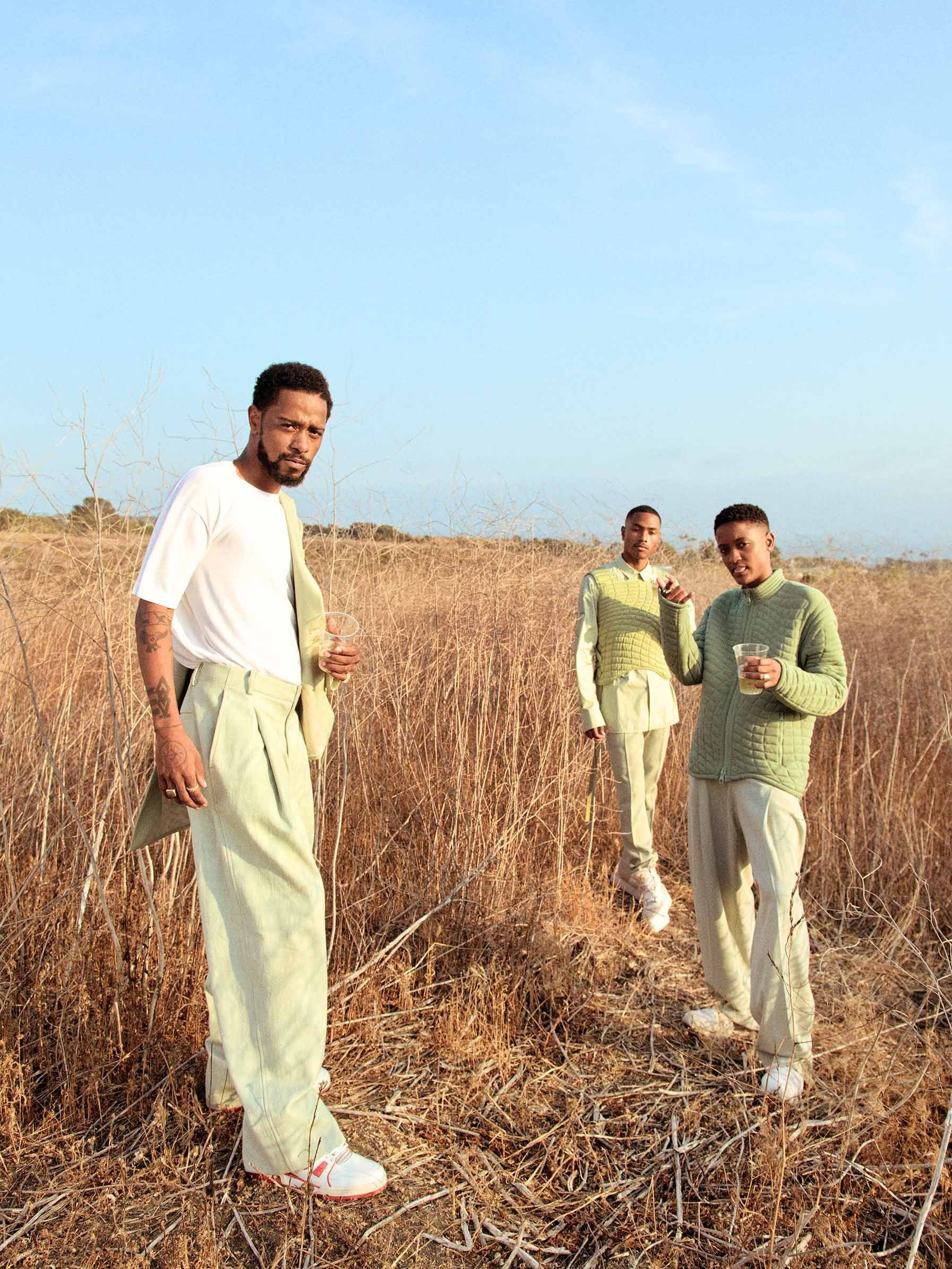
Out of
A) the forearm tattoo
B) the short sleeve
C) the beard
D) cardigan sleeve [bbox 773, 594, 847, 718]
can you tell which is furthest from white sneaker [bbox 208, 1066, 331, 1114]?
cardigan sleeve [bbox 773, 594, 847, 718]

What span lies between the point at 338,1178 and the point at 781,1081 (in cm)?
133

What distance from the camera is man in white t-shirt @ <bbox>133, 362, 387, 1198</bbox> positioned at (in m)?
2.13

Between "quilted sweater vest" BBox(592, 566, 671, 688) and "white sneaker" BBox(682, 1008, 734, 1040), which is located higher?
"quilted sweater vest" BBox(592, 566, 671, 688)

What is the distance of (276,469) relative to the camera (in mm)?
2271

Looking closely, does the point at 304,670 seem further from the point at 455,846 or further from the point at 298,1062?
the point at 455,846

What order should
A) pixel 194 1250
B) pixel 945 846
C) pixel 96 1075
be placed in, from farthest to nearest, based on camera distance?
1. pixel 945 846
2. pixel 96 1075
3. pixel 194 1250

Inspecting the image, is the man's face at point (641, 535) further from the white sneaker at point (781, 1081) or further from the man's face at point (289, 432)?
the man's face at point (289, 432)

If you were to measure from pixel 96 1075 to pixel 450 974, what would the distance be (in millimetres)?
1276

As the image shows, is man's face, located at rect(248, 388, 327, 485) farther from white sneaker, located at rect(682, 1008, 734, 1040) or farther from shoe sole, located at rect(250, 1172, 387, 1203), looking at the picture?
white sneaker, located at rect(682, 1008, 734, 1040)

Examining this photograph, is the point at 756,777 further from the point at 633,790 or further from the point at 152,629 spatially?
the point at 152,629

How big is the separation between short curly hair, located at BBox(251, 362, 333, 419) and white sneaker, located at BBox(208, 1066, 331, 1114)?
1.58 metres

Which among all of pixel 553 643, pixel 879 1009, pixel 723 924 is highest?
pixel 553 643

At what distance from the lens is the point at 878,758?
5551mm

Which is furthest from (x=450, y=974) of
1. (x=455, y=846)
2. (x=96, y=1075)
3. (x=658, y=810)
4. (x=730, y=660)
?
(x=658, y=810)
